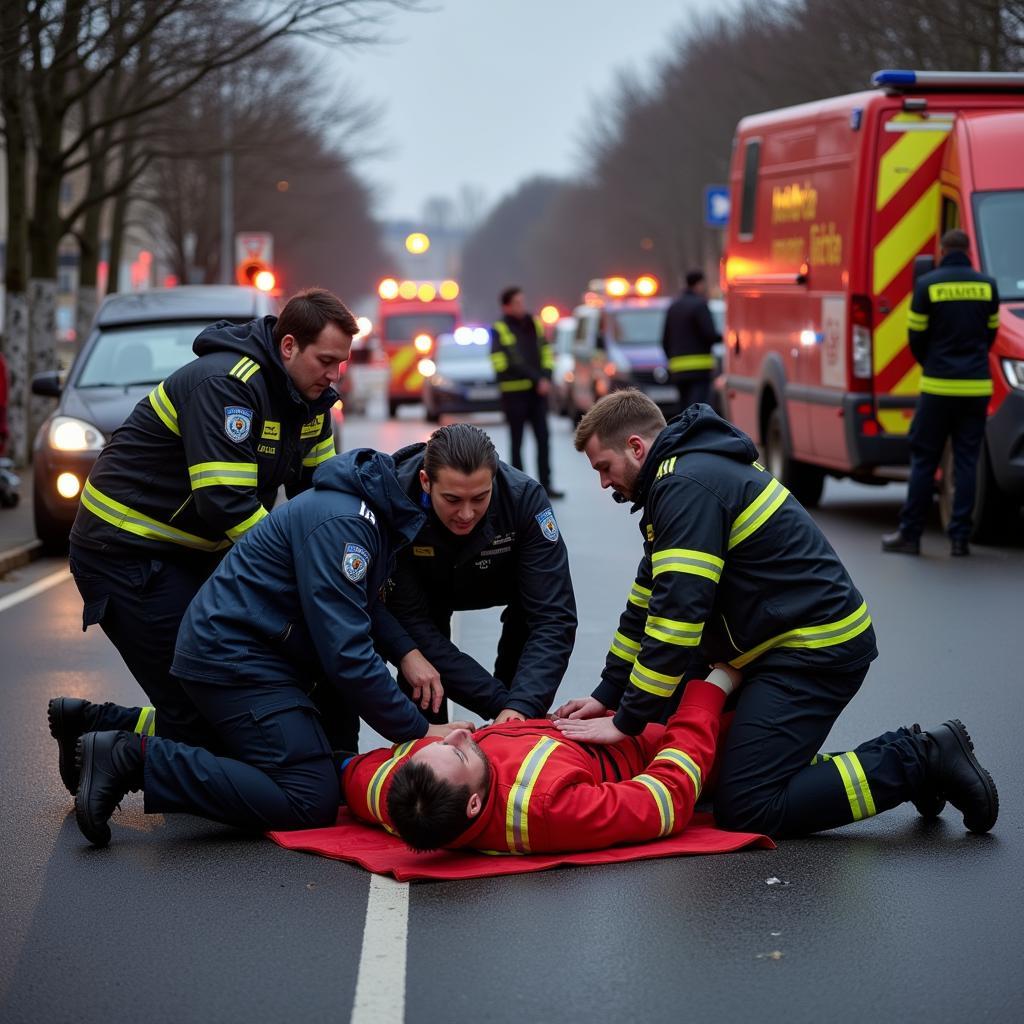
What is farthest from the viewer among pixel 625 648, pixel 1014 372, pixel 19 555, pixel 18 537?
pixel 18 537

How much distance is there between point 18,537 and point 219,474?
8202mm

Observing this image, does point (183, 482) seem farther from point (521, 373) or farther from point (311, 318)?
point (521, 373)

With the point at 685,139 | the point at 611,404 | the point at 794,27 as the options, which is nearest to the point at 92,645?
the point at 611,404

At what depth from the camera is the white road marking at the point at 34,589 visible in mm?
11438

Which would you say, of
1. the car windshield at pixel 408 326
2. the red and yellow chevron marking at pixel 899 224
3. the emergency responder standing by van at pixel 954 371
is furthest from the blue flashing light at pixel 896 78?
the car windshield at pixel 408 326

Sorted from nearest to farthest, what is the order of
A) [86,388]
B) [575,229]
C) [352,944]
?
[352,944]
[86,388]
[575,229]

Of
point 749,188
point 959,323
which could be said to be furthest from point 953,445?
point 749,188

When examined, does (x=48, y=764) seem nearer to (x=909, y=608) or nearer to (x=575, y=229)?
(x=909, y=608)

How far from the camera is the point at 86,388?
13.4m

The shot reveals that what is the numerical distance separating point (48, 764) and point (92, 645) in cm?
293

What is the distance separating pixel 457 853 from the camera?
561 centimetres

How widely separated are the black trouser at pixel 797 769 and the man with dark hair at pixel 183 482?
1.72 m

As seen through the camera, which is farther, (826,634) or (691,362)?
(691,362)

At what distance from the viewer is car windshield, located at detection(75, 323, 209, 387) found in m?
13.5
